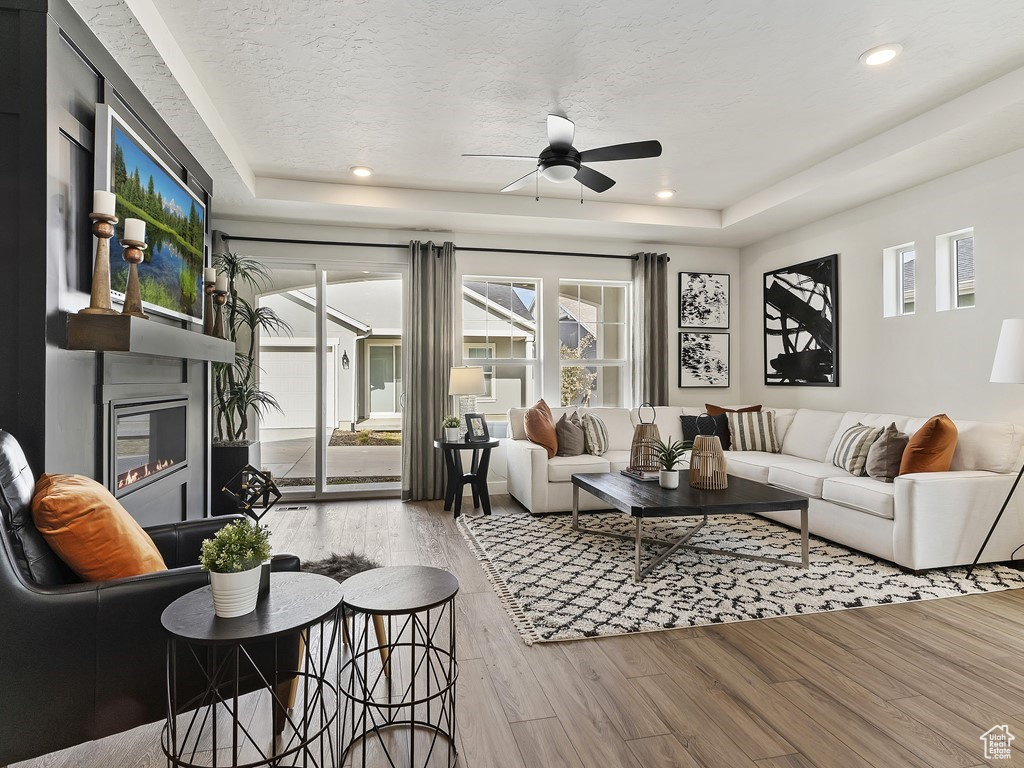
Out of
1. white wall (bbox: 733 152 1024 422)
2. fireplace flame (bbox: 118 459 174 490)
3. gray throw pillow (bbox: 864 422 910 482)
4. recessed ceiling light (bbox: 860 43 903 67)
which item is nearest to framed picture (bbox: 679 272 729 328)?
white wall (bbox: 733 152 1024 422)

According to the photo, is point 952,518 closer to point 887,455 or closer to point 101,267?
point 887,455

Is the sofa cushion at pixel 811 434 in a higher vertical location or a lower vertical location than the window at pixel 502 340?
lower

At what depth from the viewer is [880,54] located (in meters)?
2.91

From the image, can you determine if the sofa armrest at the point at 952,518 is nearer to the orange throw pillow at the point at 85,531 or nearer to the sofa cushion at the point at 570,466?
the sofa cushion at the point at 570,466

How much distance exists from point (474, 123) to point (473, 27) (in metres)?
1.03

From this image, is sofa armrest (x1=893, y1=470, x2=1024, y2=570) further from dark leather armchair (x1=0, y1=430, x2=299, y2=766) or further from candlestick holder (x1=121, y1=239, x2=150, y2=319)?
candlestick holder (x1=121, y1=239, x2=150, y2=319)

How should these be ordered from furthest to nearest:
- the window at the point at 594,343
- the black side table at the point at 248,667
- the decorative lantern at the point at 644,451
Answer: the window at the point at 594,343, the decorative lantern at the point at 644,451, the black side table at the point at 248,667

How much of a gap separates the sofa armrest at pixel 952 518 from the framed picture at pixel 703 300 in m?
3.10

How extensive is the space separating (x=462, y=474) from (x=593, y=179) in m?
2.64

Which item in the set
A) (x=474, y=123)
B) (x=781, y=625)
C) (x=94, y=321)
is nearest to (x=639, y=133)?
(x=474, y=123)

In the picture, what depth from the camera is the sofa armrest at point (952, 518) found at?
336 centimetres

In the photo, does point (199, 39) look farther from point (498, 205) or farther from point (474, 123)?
point (498, 205)

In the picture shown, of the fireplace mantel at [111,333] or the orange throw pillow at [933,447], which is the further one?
the orange throw pillow at [933,447]

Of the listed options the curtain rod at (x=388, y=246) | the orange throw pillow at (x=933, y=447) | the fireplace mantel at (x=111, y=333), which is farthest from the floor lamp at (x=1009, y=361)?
the fireplace mantel at (x=111, y=333)
